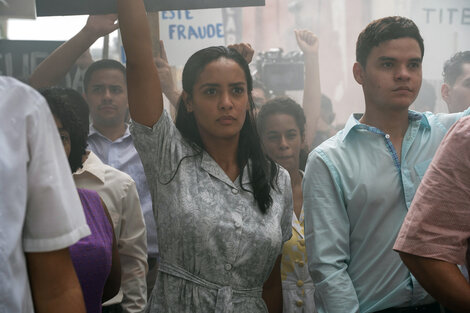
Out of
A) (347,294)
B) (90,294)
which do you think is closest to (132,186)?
(90,294)

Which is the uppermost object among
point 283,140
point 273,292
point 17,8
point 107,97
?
point 17,8

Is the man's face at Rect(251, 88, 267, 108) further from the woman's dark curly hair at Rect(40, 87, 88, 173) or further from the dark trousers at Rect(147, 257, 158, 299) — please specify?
the woman's dark curly hair at Rect(40, 87, 88, 173)

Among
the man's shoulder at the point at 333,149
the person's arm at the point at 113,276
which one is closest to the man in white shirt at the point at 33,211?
the person's arm at the point at 113,276

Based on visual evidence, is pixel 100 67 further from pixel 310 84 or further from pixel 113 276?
pixel 113 276

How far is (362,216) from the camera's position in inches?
89.3

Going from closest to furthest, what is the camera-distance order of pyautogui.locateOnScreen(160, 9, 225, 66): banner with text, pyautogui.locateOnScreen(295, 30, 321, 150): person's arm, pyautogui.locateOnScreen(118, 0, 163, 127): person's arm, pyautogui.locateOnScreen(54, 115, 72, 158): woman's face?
pyautogui.locateOnScreen(118, 0, 163, 127): person's arm, pyautogui.locateOnScreen(54, 115, 72, 158): woman's face, pyautogui.locateOnScreen(160, 9, 225, 66): banner with text, pyautogui.locateOnScreen(295, 30, 321, 150): person's arm

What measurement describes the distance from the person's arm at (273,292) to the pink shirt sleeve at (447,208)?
0.89 metres

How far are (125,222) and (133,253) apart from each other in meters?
0.14

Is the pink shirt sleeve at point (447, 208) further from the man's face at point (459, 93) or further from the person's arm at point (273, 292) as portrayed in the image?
the man's face at point (459, 93)

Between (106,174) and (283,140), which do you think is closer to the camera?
(106,174)

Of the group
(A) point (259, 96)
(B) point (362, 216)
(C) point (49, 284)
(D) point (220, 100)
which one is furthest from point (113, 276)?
(A) point (259, 96)

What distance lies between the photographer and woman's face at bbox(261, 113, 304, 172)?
10.6 feet

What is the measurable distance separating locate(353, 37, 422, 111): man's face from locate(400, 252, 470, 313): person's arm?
96 cm

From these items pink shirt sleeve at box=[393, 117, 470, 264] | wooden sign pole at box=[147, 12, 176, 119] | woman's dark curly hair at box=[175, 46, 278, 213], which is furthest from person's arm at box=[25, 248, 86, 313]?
wooden sign pole at box=[147, 12, 176, 119]
